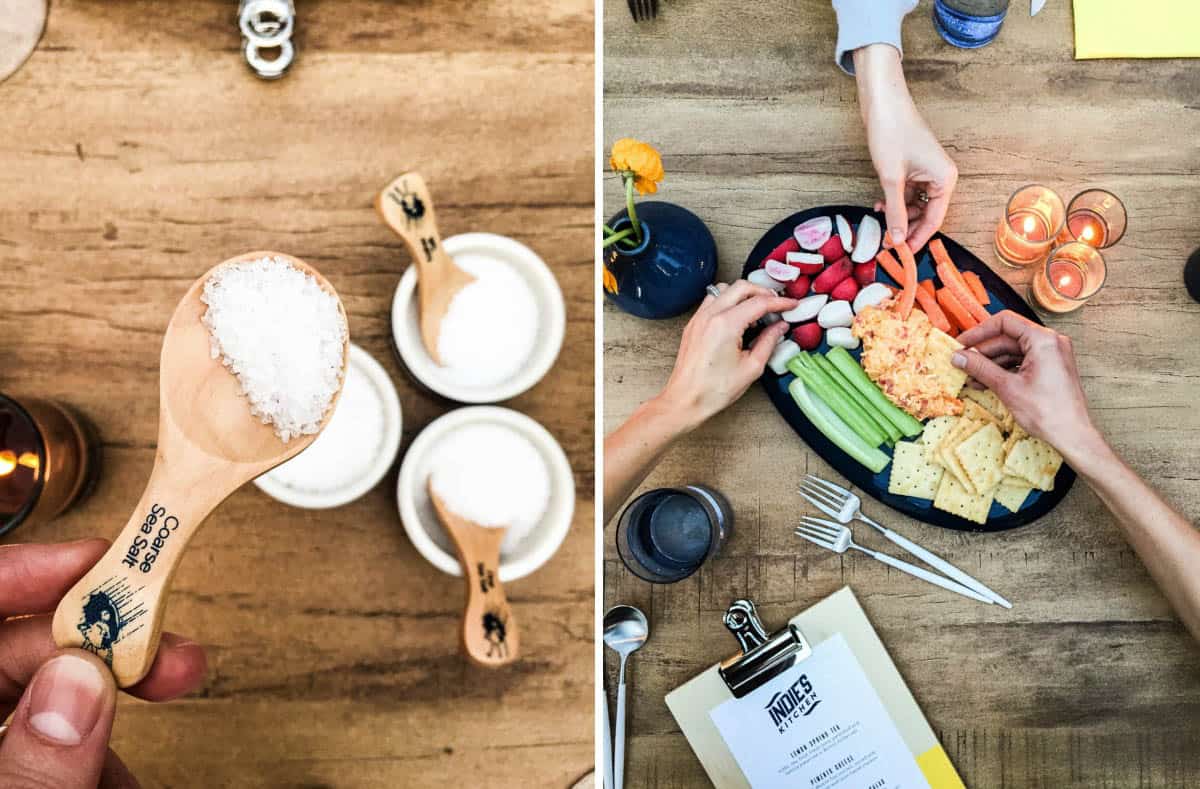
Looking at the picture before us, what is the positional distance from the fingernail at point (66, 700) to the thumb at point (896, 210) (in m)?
0.75

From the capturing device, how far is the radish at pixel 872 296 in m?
0.86

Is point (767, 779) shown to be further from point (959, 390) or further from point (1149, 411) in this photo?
point (1149, 411)

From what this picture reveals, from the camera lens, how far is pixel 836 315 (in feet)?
2.83

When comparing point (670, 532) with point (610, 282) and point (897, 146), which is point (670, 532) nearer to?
point (610, 282)

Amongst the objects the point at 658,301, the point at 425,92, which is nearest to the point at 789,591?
the point at 658,301

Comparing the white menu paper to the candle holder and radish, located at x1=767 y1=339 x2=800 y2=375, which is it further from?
the candle holder

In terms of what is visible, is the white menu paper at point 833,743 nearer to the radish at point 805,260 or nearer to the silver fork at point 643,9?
the radish at point 805,260

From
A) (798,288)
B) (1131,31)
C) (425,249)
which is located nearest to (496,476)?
(425,249)

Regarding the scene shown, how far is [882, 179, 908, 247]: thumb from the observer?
33.2 inches

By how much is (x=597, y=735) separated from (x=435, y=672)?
0.14m

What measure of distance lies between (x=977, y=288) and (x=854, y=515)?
0.26 meters

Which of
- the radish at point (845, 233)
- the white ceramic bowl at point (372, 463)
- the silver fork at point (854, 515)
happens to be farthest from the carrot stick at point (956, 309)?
the white ceramic bowl at point (372, 463)

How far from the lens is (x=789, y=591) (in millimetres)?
872

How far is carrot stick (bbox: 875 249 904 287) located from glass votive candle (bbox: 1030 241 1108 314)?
5.5 inches
